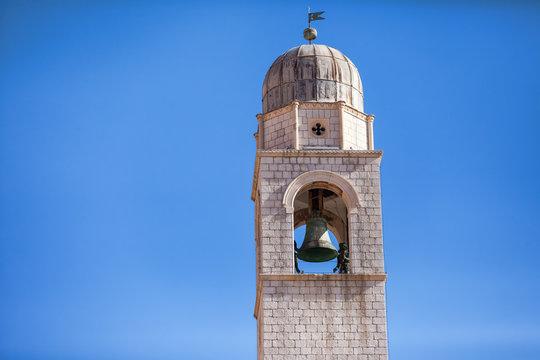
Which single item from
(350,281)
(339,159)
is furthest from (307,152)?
(350,281)

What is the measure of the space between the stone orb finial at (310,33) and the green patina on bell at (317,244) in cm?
674

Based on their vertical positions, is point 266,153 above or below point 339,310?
above

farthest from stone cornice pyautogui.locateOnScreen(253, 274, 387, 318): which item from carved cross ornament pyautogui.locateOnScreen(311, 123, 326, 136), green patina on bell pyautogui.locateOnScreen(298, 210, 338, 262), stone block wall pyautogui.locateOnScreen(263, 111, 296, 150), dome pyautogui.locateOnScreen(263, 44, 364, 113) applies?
dome pyautogui.locateOnScreen(263, 44, 364, 113)

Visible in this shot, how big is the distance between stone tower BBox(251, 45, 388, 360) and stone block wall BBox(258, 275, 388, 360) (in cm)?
3

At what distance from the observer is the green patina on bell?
149 feet

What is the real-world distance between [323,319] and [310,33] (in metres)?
11.0

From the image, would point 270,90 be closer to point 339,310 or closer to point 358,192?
point 358,192

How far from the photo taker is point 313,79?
4656cm

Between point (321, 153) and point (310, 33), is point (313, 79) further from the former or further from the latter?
point (321, 153)

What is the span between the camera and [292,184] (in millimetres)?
44562

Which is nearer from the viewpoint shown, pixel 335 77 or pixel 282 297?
pixel 282 297

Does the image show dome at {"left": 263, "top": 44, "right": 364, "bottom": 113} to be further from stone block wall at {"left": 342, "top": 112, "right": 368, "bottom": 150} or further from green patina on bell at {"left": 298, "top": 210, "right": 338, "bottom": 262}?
green patina on bell at {"left": 298, "top": 210, "right": 338, "bottom": 262}

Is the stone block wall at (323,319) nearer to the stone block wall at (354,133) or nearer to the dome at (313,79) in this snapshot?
the stone block wall at (354,133)

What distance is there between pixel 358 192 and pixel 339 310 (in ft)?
13.2
